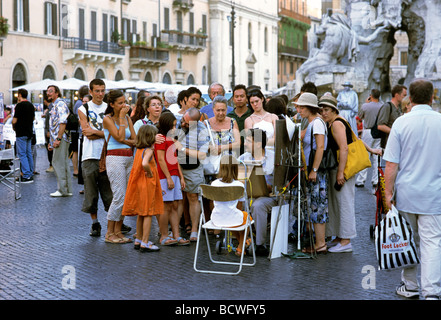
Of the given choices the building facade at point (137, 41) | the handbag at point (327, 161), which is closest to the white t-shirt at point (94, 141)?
the handbag at point (327, 161)

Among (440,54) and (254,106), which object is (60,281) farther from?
(440,54)

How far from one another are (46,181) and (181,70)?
36932 mm

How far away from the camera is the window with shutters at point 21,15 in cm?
3397

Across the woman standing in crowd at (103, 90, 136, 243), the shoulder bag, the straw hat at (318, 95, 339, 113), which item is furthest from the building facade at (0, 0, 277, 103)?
the shoulder bag

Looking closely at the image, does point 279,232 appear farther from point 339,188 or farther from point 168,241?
point 168,241

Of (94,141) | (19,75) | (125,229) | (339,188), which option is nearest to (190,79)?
(19,75)

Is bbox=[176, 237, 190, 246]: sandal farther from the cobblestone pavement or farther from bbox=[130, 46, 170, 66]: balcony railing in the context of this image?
bbox=[130, 46, 170, 66]: balcony railing

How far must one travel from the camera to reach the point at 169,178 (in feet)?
28.0

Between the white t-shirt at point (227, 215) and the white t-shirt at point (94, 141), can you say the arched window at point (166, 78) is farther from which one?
the white t-shirt at point (227, 215)

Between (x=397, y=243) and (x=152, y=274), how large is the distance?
2.15 meters

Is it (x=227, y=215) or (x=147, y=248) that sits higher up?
(x=227, y=215)

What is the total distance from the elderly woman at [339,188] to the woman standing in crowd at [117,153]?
6.86 feet

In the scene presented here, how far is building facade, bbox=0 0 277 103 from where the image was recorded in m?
34.9
